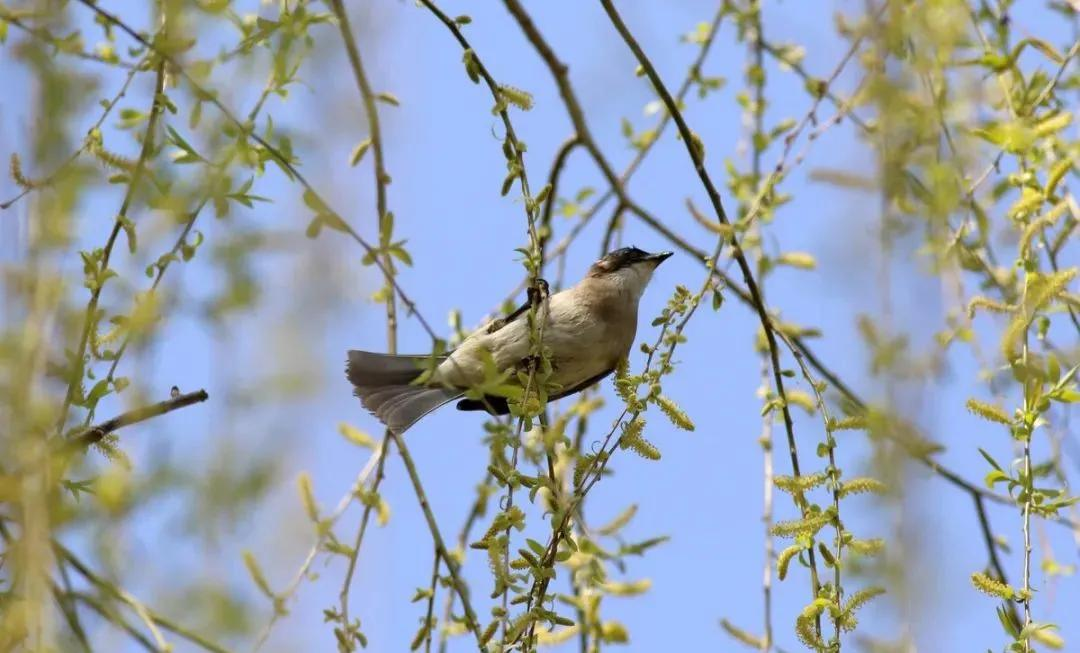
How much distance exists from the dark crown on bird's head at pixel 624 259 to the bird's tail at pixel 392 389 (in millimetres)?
1066

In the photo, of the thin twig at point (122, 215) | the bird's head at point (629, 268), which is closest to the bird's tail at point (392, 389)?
the bird's head at point (629, 268)

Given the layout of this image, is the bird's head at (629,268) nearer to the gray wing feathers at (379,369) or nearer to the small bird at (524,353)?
the small bird at (524,353)

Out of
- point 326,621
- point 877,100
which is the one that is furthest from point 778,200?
point 877,100

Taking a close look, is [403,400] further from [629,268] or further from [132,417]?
[132,417]

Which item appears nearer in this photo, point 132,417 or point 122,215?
point 132,417

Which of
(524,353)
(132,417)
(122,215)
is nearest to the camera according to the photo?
(132,417)

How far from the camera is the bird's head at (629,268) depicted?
19.1 feet

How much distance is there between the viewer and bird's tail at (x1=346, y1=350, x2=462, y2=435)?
5.11 metres

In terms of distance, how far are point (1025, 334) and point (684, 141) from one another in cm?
116

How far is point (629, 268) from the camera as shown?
5941mm

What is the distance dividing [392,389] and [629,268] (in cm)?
130

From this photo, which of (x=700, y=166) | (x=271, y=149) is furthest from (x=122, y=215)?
(x=700, y=166)

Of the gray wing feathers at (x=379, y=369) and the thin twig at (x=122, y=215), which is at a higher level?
the gray wing feathers at (x=379, y=369)

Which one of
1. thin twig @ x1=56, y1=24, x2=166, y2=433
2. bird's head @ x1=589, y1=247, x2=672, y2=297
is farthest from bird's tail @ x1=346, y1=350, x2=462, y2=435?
thin twig @ x1=56, y1=24, x2=166, y2=433
